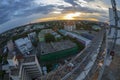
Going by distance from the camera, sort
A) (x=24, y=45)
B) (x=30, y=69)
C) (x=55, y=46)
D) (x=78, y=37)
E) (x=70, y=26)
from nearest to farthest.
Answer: (x=30, y=69), (x=55, y=46), (x=24, y=45), (x=78, y=37), (x=70, y=26)

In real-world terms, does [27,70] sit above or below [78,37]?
below

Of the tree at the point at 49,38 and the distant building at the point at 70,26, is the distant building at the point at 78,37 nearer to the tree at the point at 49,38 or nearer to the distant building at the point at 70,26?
the distant building at the point at 70,26

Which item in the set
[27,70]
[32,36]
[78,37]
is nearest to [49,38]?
[32,36]

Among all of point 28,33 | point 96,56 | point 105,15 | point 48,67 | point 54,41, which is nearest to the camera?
point 96,56

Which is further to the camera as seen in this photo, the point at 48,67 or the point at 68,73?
the point at 48,67

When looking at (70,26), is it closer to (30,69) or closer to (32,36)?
(32,36)

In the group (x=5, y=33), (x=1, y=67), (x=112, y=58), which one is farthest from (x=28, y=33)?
(x=112, y=58)

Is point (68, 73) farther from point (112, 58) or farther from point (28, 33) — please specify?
point (28, 33)

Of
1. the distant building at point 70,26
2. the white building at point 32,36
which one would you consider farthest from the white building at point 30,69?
the distant building at point 70,26
